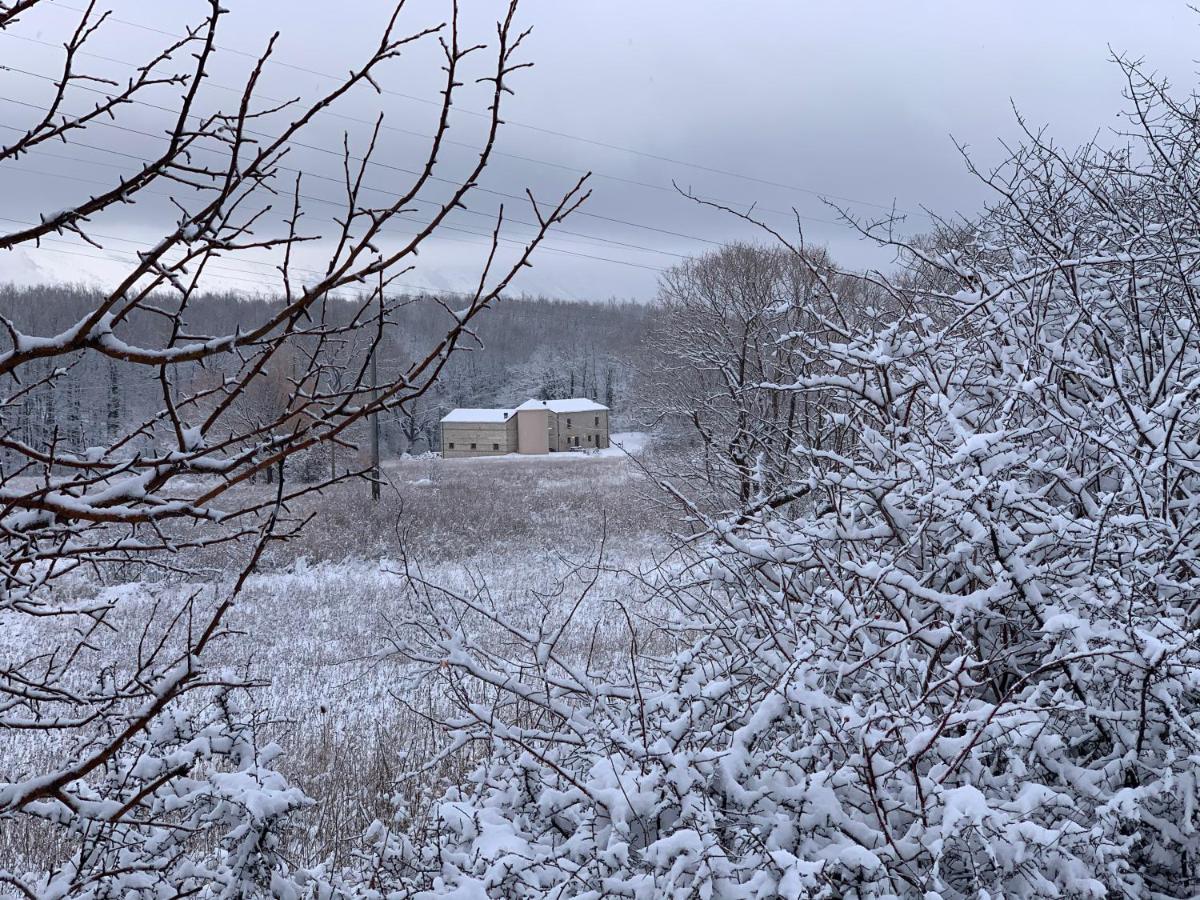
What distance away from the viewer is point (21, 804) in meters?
1.68

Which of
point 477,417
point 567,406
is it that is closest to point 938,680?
point 477,417

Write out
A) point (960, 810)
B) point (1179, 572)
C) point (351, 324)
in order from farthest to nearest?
point (1179, 572) → point (960, 810) → point (351, 324)

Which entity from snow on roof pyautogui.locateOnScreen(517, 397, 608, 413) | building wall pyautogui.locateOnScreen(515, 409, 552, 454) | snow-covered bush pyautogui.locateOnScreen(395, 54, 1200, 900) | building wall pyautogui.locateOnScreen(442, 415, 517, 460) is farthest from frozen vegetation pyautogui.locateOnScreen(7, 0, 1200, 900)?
snow on roof pyautogui.locateOnScreen(517, 397, 608, 413)

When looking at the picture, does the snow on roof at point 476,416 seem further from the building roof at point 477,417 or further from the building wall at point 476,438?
the building wall at point 476,438

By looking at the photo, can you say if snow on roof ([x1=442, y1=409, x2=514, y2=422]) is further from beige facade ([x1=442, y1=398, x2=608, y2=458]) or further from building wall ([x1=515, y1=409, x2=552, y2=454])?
building wall ([x1=515, y1=409, x2=552, y2=454])

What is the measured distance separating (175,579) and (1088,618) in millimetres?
18275

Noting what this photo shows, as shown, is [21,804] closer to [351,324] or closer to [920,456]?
[351,324]

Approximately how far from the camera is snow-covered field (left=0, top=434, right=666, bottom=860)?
6.30m

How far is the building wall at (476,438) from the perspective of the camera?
70.8 metres

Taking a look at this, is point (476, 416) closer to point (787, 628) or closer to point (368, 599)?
point (368, 599)

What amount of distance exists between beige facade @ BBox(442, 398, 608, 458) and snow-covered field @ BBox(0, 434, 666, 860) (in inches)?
1523

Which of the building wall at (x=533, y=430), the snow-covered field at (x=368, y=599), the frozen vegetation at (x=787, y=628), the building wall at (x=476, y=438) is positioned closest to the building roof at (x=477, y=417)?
the building wall at (x=476, y=438)

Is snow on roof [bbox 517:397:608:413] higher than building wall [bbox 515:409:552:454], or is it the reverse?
snow on roof [bbox 517:397:608:413]

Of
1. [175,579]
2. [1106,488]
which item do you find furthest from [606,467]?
[1106,488]
